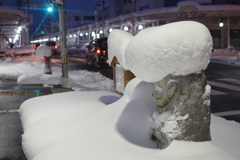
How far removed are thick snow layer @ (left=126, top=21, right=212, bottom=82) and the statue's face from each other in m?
0.17

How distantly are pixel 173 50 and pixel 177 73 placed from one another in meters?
0.28

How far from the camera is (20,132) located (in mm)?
5234

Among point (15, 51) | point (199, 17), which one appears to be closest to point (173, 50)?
point (15, 51)

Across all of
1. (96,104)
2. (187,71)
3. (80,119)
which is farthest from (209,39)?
(96,104)

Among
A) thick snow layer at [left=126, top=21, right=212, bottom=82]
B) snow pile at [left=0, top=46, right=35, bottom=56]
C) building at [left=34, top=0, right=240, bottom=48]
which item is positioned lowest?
thick snow layer at [left=126, top=21, right=212, bottom=82]

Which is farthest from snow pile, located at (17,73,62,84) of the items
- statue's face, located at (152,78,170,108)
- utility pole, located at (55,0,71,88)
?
statue's face, located at (152,78,170,108)

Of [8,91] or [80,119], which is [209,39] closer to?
[80,119]

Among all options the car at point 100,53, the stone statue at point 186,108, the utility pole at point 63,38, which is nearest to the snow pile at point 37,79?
the utility pole at point 63,38

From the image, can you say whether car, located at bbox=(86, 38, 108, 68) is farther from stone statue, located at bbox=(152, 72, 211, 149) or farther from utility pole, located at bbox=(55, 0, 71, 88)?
stone statue, located at bbox=(152, 72, 211, 149)

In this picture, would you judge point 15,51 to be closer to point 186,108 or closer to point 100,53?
point 100,53

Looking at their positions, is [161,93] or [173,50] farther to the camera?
[161,93]

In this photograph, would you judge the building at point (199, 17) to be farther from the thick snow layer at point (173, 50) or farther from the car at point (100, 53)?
the thick snow layer at point (173, 50)

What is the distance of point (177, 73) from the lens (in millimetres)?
3037

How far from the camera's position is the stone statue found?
3096mm
